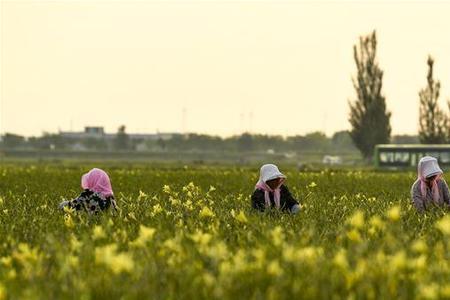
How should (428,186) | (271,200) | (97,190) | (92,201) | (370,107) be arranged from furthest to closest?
1. (370,107)
2. (428,186)
3. (97,190)
4. (271,200)
5. (92,201)

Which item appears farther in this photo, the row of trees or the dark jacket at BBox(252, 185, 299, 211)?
the row of trees

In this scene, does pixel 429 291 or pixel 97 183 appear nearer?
pixel 429 291

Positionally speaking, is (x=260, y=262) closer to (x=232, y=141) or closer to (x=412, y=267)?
(x=412, y=267)

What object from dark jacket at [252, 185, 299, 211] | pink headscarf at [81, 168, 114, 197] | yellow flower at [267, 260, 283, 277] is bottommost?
dark jacket at [252, 185, 299, 211]

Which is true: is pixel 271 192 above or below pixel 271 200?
above

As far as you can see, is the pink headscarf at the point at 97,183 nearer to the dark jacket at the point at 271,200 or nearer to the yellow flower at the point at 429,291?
the dark jacket at the point at 271,200

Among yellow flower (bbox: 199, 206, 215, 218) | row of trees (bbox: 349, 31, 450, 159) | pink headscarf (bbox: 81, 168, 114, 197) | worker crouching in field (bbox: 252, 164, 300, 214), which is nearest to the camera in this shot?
yellow flower (bbox: 199, 206, 215, 218)

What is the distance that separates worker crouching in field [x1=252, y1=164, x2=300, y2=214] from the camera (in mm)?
10945

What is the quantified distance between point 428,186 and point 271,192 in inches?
91.5

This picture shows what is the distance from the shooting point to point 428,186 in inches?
453

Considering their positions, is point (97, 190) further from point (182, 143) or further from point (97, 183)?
point (182, 143)

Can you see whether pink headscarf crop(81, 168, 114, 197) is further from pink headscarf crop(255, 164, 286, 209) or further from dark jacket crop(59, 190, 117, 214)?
pink headscarf crop(255, 164, 286, 209)

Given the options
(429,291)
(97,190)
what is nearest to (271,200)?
(97,190)

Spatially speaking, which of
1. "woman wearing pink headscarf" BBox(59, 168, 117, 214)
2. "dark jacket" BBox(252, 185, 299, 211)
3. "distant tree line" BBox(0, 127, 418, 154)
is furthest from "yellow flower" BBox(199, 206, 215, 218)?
"distant tree line" BBox(0, 127, 418, 154)
